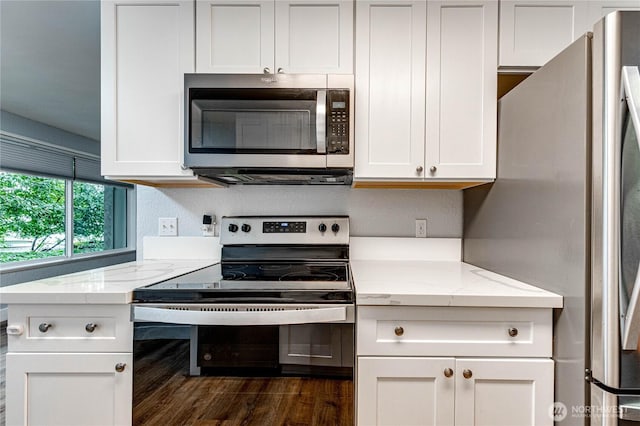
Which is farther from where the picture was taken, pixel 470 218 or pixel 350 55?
pixel 470 218

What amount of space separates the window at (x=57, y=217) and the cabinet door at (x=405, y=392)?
4.55 meters

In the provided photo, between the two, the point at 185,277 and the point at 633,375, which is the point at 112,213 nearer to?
the point at 185,277

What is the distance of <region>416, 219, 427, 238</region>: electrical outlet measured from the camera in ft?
6.67

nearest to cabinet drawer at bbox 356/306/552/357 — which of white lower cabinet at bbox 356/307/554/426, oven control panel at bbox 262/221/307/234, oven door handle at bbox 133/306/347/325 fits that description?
white lower cabinet at bbox 356/307/554/426

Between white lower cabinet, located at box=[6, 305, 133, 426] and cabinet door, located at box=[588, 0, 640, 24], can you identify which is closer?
white lower cabinet, located at box=[6, 305, 133, 426]

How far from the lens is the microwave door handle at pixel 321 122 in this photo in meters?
1.55

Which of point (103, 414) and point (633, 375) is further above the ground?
point (633, 375)

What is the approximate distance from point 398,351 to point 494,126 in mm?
1098

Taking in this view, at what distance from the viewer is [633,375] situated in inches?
38.1

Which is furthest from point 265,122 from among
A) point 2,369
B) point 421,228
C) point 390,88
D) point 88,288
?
point 2,369

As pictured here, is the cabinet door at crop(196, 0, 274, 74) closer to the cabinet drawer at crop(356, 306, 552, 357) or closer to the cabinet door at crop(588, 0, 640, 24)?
the cabinet drawer at crop(356, 306, 552, 357)

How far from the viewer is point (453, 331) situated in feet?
4.03

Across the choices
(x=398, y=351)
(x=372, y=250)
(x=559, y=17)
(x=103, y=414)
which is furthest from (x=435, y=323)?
(x=559, y=17)

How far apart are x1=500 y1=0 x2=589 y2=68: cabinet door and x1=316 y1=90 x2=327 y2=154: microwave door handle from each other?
2.75ft
